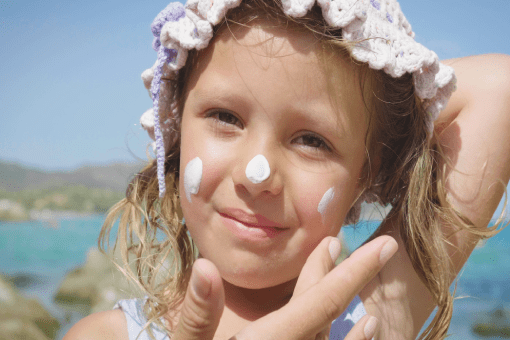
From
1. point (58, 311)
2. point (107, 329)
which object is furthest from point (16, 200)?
point (107, 329)

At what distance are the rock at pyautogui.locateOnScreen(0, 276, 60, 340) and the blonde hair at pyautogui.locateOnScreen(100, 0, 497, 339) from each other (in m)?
2.32

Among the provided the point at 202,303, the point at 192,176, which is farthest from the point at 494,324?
the point at 202,303

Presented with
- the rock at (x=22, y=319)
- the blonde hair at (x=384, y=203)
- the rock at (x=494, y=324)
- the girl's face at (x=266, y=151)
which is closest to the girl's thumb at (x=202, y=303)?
the girl's face at (x=266, y=151)

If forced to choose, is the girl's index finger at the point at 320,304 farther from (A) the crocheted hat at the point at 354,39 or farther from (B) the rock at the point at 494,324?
(B) the rock at the point at 494,324

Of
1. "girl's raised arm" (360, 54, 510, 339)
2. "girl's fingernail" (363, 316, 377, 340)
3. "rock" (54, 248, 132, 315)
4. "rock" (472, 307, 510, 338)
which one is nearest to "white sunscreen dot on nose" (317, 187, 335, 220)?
"girl's fingernail" (363, 316, 377, 340)

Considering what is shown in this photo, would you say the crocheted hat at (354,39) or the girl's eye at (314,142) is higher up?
the crocheted hat at (354,39)

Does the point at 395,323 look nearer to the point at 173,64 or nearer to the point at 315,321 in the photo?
the point at 315,321

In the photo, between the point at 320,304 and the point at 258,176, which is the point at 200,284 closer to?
the point at 320,304

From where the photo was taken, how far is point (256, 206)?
3.80 feet

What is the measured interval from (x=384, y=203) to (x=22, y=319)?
3199 mm

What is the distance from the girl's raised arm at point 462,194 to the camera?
5.04 feet

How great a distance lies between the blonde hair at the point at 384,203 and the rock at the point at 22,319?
2.32m

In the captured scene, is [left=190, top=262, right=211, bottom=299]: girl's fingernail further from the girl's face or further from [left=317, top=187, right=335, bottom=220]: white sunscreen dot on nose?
[left=317, top=187, right=335, bottom=220]: white sunscreen dot on nose

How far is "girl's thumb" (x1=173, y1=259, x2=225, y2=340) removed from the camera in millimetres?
689
